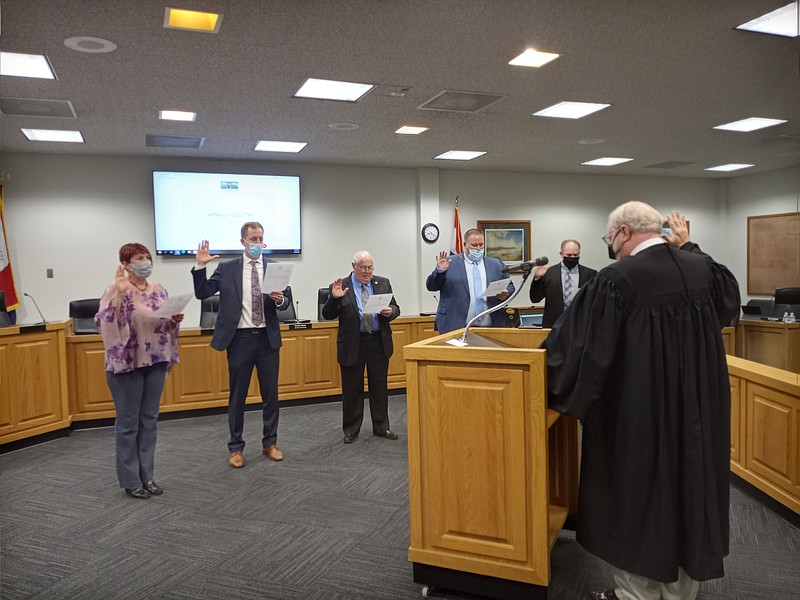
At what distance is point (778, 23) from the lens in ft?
11.9

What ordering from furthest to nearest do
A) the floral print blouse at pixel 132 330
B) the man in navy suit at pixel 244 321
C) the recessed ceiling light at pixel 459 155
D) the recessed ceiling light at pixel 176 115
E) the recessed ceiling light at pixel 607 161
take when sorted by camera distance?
the recessed ceiling light at pixel 607 161
the recessed ceiling light at pixel 459 155
the recessed ceiling light at pixel 176 115
the man in navy suit at pixel 244 321
the floral print blouse at pixel 132 330

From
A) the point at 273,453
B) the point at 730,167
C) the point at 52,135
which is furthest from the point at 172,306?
the point at 730,167

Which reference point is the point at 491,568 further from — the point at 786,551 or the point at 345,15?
the point at 345,15

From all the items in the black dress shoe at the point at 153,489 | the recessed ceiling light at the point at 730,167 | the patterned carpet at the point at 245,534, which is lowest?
the patterned carpet at the point at 245,534

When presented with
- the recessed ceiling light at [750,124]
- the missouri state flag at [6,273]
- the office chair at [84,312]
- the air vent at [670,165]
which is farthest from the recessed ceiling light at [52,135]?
the air vent at [670,165]

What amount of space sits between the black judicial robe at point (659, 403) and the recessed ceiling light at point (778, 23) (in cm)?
229

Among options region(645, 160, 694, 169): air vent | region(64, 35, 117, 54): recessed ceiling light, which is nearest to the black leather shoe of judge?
region(64, 35, 117, 54): recessed ceiling light

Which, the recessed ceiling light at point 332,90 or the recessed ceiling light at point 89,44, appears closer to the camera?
the recessed ceiling light at point 89,44

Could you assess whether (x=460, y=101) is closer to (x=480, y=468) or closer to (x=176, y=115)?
(x=176, y=115)

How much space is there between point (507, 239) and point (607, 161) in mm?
1836

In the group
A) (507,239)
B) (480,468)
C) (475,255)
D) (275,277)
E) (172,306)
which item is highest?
(507,239)

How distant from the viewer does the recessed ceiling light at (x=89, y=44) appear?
357cm

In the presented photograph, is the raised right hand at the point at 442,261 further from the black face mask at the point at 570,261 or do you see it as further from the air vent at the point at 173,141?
the air vent at the point at 173,141

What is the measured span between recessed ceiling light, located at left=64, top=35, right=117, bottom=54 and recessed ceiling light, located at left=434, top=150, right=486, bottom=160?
4.53m
